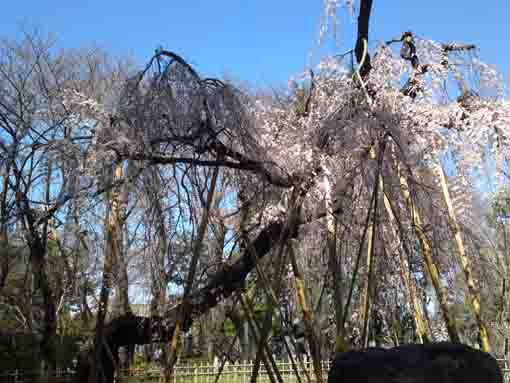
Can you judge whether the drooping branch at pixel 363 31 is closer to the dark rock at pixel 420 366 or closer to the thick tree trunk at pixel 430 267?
the thick tree trunk at pixel 430 267

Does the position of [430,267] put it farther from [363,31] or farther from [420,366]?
[363,31]

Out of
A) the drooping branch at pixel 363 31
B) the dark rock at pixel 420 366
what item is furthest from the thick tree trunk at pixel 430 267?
the drooping branch at pixel 363 31

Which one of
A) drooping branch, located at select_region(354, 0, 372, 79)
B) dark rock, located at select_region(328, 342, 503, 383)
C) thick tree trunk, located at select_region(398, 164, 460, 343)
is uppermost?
drooping branch, located at select_region(354, 0, 372, 79)

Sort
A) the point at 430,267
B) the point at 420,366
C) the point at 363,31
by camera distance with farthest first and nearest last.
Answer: the point at 363,31 < the point at 430,267 < the point at 420,366

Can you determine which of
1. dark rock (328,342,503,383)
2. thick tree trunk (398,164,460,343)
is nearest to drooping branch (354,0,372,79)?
thick tree trunk (398,164,460,343)

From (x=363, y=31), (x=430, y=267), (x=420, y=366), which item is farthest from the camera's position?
(x=363, y=31)

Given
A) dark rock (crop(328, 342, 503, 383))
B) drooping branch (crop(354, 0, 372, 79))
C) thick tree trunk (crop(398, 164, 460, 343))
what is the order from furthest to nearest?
1. drooping branch (crop(354, 0, 372, 79))
2. thick tree trunk (crop(398, 164, 460, 343))
3. dark rock (crop(328, 342, 503, 383))

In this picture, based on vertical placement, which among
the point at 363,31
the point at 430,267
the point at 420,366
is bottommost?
the point at 420,366

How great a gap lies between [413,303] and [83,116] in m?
3.29

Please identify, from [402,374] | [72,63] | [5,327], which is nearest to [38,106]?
[72,63]

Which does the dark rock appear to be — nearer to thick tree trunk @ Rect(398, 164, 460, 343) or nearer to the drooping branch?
thick tree trunk @ Rect(398, 164, 460, 343)

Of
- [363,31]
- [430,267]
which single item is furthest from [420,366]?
[363,31]

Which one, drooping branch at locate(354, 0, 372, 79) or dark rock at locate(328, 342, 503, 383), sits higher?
drooping branch at locate(354, 0, 372, 79)

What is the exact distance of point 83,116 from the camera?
192 inches
